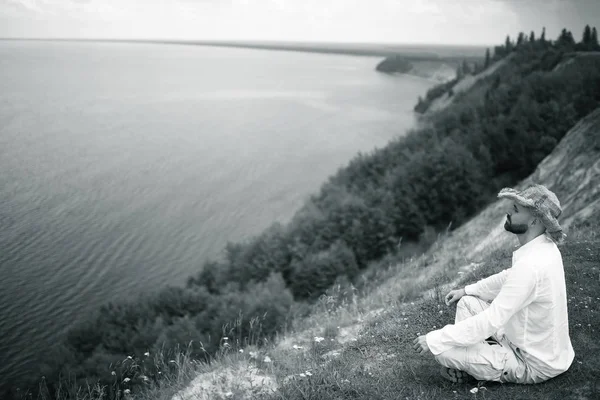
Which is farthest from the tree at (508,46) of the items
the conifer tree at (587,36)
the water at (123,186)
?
the water at (123,186)

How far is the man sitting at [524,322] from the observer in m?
3.30

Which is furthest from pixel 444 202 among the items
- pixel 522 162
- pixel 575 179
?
pixel 575 179

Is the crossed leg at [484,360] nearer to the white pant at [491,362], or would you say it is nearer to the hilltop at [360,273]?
the white pant at [491,362]

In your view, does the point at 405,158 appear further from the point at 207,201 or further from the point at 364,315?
the point at 364,315

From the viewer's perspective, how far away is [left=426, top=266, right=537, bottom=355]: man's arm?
328cm

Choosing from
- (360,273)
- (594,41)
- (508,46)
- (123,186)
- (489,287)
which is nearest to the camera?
(489,287)

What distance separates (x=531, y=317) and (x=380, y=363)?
1.91 m

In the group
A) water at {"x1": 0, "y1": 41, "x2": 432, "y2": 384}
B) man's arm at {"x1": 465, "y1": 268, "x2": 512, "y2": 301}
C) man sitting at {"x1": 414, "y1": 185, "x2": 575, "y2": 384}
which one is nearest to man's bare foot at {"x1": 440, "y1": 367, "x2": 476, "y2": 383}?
man sitting at {"x1": 414, "y1": 185, "x2": 575, "y2": 384}

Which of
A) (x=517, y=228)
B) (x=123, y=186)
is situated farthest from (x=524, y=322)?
(x=123, y=186)

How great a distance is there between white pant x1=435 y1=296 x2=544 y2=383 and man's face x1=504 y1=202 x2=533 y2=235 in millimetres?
1103

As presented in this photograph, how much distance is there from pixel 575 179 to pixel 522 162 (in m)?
18.9

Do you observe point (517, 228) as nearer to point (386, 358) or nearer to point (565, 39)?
point (386, 358)

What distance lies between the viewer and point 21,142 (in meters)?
27.6

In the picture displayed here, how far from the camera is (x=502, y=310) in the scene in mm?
3307
